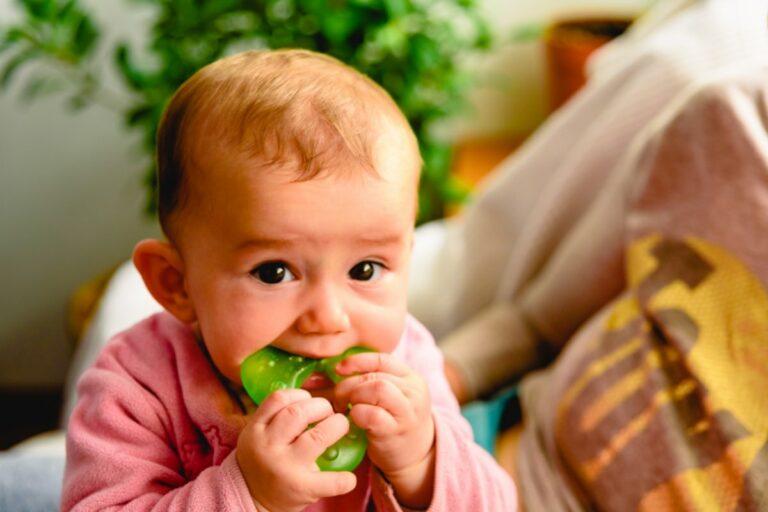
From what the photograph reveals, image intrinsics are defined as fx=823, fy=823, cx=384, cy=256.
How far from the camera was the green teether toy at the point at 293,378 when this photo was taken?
605 mm

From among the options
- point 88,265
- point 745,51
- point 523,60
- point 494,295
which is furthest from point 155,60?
point 745,51

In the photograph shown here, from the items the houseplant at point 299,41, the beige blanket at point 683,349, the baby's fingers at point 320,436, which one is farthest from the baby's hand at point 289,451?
the houseplant at point 299,41

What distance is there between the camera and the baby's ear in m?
0.67

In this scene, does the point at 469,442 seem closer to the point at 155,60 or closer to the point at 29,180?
the point at 155,60

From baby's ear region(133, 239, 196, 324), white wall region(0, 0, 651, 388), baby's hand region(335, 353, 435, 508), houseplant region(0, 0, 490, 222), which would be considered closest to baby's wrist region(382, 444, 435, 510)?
baby's hand region(335, 353, 435, 508)

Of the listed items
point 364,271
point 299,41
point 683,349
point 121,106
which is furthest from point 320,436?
point 121,106

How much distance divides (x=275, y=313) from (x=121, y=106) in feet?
4.95

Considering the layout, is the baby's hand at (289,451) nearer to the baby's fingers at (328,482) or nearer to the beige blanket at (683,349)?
the baby's fingers at (328,482)

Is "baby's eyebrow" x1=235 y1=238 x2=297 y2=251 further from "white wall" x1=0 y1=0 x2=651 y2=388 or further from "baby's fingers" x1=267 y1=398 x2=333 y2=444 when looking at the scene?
"white wall" x1=0 y1=0 x2=651 y2=388

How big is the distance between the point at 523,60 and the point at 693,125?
1.36 m

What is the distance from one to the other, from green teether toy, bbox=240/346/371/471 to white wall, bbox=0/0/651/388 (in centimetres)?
145

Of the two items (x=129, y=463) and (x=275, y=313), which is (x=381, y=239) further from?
(x=129, y=463)

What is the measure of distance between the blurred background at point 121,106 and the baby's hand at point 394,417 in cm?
93

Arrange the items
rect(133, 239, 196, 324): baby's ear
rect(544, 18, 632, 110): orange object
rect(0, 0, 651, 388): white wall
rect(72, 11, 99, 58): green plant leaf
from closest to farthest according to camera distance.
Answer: rect(133, 239, 196, 324): baby's ear, rect(72, 11, 99, 58): green plant leaf, rect(544, 18, 632, 110): orange object, rect(0, 0, 651, 388): white wall
